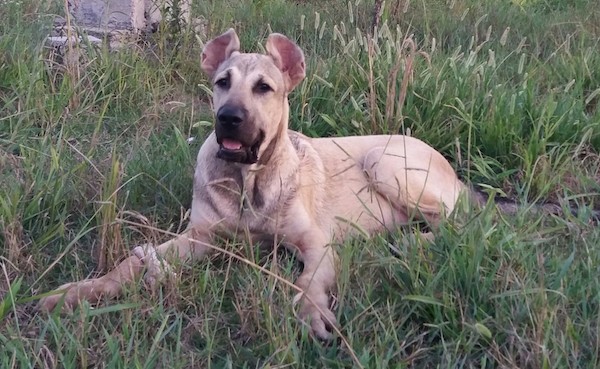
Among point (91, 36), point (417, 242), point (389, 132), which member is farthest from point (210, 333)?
point (91, 36)

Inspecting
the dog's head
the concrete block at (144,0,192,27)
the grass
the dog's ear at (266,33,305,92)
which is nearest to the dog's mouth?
the dog's head

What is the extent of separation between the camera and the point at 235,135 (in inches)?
127

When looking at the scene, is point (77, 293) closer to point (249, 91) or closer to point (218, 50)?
point (249, 91)

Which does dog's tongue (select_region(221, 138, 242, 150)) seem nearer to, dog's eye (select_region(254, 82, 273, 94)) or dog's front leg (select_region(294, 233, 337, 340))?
dog's eye (select_region(254, 82, 273, 94))

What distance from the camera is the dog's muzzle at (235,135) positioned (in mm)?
3203

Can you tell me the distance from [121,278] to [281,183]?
0.90 meters

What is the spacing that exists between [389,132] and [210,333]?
2.05 m

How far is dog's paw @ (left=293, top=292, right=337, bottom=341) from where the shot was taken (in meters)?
2.73

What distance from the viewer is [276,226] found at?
3287mm

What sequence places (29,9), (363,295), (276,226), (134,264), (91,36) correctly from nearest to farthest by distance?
(363,295)
(134,264)
(276,226)
(91,36)
(29,9)

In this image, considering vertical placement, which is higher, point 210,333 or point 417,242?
point 417,242

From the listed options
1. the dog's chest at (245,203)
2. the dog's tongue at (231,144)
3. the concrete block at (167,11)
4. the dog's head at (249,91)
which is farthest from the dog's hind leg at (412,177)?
the concrete block at (167,11)

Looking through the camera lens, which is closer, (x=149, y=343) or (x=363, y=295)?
(x=149, y=343)

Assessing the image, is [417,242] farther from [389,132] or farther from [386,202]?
[389,132]
